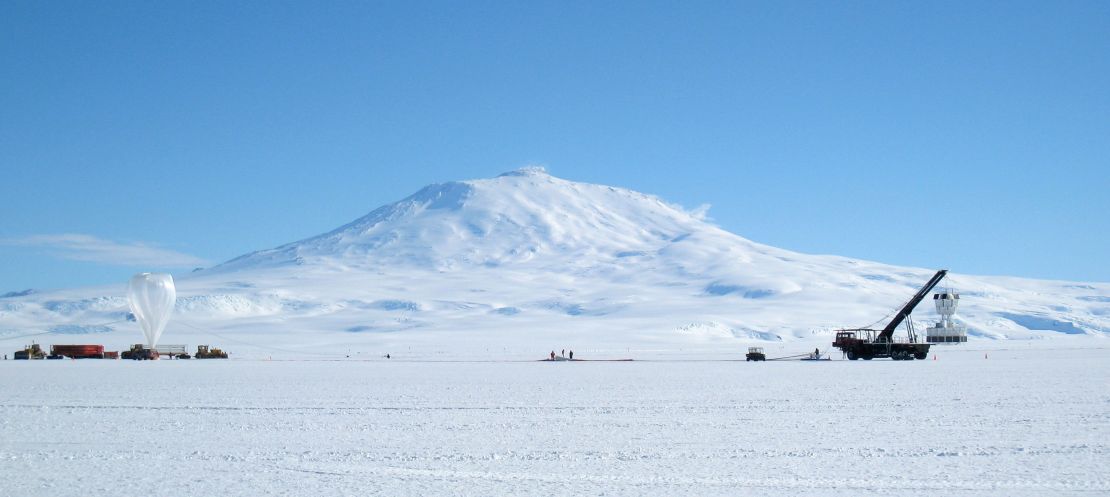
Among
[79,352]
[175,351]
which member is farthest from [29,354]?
[175,351]

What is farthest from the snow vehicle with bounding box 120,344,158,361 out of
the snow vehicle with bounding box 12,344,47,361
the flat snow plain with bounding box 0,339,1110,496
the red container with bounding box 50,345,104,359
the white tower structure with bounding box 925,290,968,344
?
the white tower structure with bounding box 925,290,968,344

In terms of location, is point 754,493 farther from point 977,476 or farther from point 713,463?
point 977,476

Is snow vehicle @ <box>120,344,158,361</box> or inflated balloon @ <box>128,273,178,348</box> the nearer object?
snow vehicle @ <box>120,344,158,361</box>

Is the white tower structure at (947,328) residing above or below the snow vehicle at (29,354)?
above

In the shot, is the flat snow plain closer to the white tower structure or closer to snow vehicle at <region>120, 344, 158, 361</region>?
snow vehicle at <region>120, 344, 158, 361</region>

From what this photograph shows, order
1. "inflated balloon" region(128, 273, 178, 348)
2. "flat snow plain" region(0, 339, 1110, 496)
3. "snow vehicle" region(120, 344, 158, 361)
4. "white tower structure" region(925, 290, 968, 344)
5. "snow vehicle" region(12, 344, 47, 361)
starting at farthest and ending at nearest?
"inflated balloon" region(128, 273, 178, 348) → "white tower structure" region(925, 290, 968, 344) → "snow vehicle" region(12, 344, 47, 361) → "snow vehicle" region(120, 344, 158, 361) → "flat snow plain" region(0, 339, 1110, 496)

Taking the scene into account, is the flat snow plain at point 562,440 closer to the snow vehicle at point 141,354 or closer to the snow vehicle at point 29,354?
the snow vehicle at point 141,354

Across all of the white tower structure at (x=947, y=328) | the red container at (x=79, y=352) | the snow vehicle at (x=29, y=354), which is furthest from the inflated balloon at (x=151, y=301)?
the white tower structure at (x=947, y=328)

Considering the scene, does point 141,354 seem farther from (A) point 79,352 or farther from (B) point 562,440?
(B) point 562,440

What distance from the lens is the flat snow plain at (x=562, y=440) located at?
14234 mm

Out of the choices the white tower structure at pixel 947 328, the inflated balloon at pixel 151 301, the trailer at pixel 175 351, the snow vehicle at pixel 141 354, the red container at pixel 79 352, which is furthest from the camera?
the inflated balloon at pixel 151 301

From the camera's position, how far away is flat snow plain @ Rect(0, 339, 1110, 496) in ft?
46.7

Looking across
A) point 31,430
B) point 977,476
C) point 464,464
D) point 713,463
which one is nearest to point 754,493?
point 713,463

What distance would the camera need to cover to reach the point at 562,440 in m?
19.1
